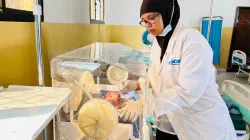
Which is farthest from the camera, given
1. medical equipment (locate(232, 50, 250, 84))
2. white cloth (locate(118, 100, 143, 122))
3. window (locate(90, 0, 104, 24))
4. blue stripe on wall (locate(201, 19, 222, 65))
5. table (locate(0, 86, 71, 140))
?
blue stripe on wall (locate(201, 19, 222, 65))

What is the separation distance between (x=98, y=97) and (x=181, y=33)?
612 mm

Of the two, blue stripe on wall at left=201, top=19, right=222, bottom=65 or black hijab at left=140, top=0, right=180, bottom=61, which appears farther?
blue stripe on wall at left=201, top=19, right=222, bottom=65

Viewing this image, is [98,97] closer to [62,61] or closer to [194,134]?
[62,61]

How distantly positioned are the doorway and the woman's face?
17.2 feet

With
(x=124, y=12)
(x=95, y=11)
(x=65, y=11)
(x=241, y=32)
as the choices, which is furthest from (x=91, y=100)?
(x=241, y=32)

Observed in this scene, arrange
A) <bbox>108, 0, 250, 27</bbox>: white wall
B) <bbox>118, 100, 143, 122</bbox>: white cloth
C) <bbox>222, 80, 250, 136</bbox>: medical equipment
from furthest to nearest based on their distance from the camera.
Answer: <bbox>108, 0, 250, 27</bbox>: white wall < <bbox>222, 80, 250, 136</bbox>: medical equipment < <bbox>118, 100, 143, 122</bbox>: white cloth

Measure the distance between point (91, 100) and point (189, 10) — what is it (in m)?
5.34

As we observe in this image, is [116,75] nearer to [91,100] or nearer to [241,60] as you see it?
[91,100]

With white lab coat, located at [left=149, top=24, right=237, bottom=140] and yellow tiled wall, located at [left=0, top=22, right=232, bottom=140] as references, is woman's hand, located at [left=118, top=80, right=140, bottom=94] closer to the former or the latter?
white lab coat, located at [left=149, top=24, right=237, bottom=140]

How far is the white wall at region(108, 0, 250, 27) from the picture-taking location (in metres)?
5.68

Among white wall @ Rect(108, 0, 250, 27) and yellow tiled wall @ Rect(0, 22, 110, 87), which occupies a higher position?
white wall @ Rect(108, 0, 250, 27)

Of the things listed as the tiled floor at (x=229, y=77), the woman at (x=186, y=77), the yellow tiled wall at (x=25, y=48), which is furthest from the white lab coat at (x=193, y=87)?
the tiled floor at (x=229, y=77)

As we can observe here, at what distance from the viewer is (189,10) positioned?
5727 millimetres

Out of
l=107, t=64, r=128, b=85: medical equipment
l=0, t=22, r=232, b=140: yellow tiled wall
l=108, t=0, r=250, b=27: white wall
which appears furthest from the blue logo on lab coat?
l=108, t=0, r=250, b=27: white wall
